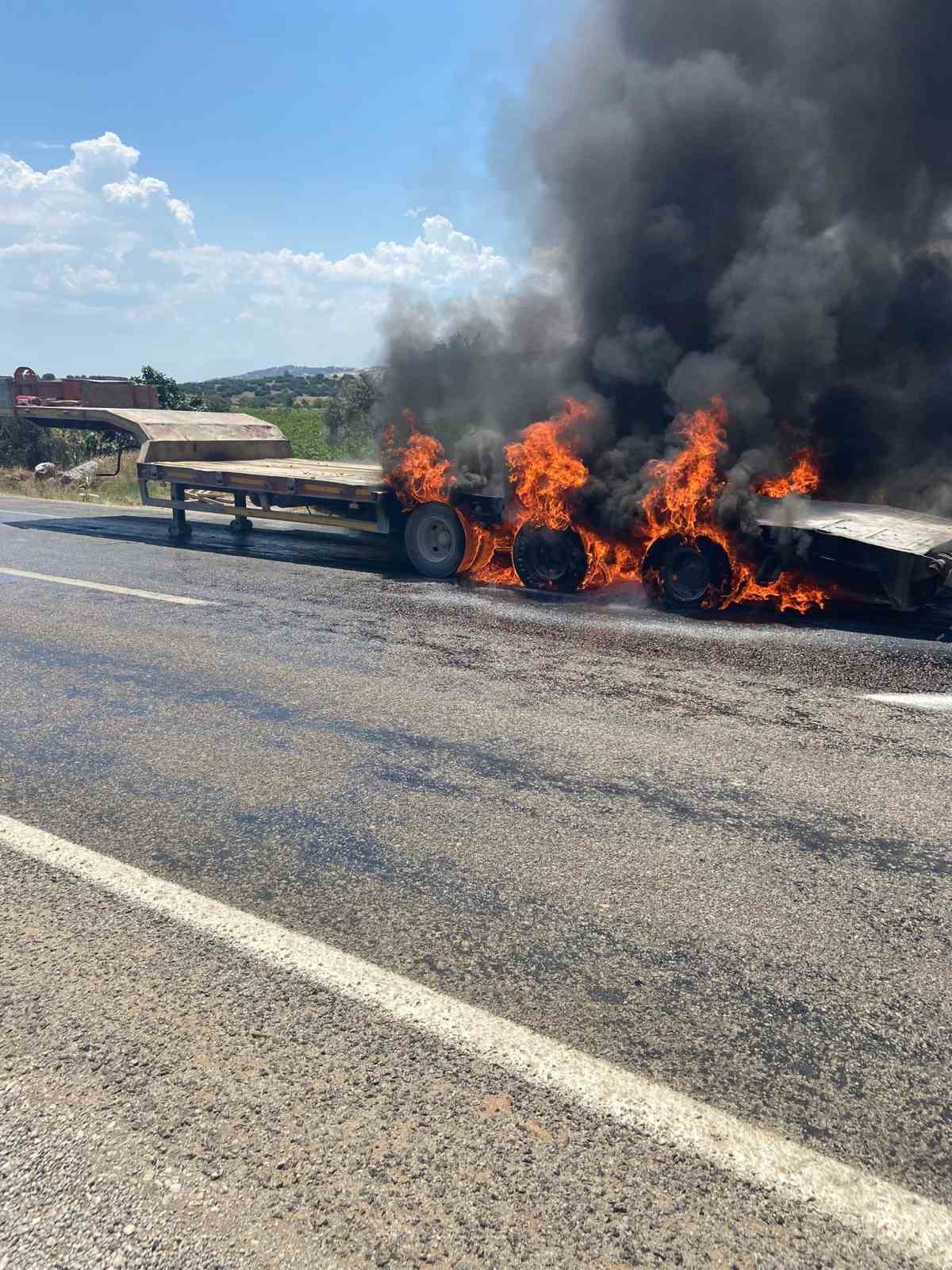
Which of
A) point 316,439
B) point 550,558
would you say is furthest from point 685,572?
point 316,439

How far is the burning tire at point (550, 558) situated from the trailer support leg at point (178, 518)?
6261mm

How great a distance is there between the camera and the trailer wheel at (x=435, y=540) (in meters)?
11.1

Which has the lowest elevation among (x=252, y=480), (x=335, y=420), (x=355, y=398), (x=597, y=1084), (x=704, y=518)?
(x=597, y=1084)

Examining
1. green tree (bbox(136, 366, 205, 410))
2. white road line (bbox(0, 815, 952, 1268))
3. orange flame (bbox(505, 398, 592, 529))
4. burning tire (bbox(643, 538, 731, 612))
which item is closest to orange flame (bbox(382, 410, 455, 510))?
orange flame (bbox(505, 398, 592, 529))

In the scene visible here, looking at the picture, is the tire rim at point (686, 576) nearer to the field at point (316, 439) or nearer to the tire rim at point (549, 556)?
the tire rim at point (549, 556)

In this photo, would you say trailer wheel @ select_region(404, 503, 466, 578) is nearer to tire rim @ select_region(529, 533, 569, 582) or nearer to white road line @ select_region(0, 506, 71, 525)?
tire rim @ select_region(529, 533, 569, 582)

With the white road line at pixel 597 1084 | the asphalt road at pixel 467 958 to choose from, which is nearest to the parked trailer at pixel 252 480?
the asphalt road at pixel 467 958

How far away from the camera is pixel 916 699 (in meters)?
6.25

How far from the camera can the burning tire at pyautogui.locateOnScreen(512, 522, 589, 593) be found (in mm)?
10305

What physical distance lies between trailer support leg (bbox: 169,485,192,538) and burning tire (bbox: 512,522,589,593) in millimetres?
6261

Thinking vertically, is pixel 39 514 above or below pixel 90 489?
below

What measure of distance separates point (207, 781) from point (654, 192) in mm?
10959

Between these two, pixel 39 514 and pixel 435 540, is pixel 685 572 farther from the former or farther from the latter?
pixel 39 514

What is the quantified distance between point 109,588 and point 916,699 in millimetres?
7959
